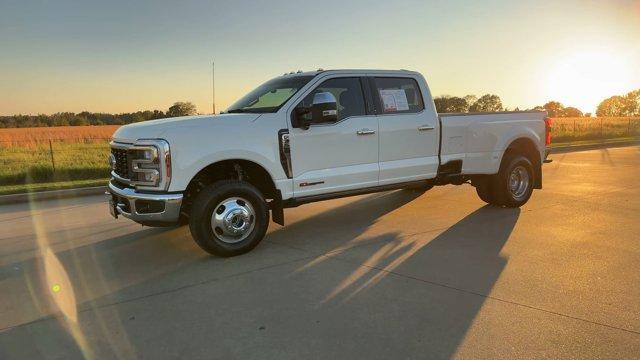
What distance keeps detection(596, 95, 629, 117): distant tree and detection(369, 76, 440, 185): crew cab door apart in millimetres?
145011

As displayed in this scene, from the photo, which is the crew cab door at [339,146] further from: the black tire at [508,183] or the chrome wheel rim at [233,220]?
the black tire at [508,183]

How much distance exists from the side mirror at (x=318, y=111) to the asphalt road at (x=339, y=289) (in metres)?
1.46

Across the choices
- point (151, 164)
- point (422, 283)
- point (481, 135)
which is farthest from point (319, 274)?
point (481, 135)

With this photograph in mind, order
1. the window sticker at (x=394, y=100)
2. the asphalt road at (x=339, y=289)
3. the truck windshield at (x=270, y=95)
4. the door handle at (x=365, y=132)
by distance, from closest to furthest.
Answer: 1. the asphalt road at (x=339, y=289)
2. the truck windshield at (x=270, y=95)
3. the door handle at (x=365, y=132)
4. the window sticker at (x=394, y=100)

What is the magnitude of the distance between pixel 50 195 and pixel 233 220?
6328 millimetres

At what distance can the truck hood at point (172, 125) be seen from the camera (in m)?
5.06

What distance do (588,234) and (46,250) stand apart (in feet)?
21.5

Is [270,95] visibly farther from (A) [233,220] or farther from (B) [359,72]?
(A) [233,220]

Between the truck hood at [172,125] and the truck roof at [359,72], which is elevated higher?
the truck roof at [359,72]

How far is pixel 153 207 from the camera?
16.6ft

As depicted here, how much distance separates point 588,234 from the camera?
616cm

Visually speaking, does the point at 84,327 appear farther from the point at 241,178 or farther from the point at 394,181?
the point at 394,181

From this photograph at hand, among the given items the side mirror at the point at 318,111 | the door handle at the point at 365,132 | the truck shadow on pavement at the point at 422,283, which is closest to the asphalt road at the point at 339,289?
the truck shadow on pavement at the point at 422,283

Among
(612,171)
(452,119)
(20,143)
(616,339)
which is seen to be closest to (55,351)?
(616,339)
